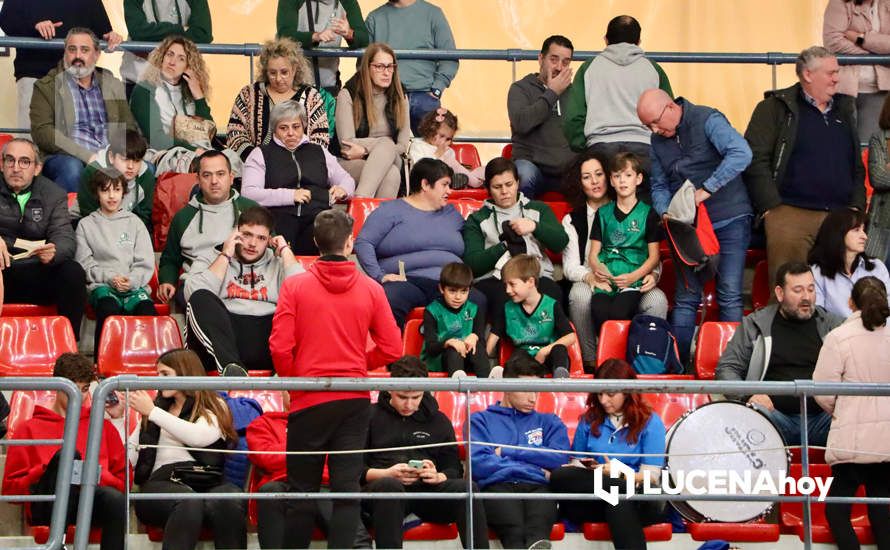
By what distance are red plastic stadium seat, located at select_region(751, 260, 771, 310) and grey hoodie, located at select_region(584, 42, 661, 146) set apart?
103cm

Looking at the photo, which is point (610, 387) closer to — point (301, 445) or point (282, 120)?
point (301, 445)

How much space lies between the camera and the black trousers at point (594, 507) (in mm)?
7082

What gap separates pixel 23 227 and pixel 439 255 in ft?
7.20

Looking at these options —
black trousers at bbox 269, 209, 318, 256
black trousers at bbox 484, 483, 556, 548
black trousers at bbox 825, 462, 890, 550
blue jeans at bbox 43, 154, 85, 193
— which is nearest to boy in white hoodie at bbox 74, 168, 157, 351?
blue jeans at bbox 43, 154, 85, 193

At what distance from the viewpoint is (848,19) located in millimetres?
11117

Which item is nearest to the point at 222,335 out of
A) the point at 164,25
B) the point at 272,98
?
the point at 272,98

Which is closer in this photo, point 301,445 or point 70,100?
point 301,445

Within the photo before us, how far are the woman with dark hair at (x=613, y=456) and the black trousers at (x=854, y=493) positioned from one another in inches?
28.6

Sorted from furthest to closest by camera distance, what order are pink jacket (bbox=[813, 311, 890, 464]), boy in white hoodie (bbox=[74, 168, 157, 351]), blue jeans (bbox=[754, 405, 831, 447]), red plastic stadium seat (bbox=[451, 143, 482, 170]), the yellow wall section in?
the yellow wall section < red plastic stadium seat (bbox=[451, 143, 482, 170]) < boy in white hoodie (bbox=[74, 168, 157, 351]) < blue jeans (bbox=[754, 405, 831, 447]) < pink jacket (bbox=[813, 311, 890, 464])

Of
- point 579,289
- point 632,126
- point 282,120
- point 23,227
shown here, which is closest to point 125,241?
point 23,227

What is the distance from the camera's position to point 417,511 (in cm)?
722

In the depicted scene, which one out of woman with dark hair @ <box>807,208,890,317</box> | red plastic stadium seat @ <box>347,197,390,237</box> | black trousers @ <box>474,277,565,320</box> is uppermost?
red plastic stadium seat @ <box>347,197,390,237</box>

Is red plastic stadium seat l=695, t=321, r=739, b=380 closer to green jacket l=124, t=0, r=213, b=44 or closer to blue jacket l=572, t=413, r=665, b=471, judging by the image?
blue jacket l=572, t=413, r=665, b=471

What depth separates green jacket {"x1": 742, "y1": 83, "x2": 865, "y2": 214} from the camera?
962 centimetres
